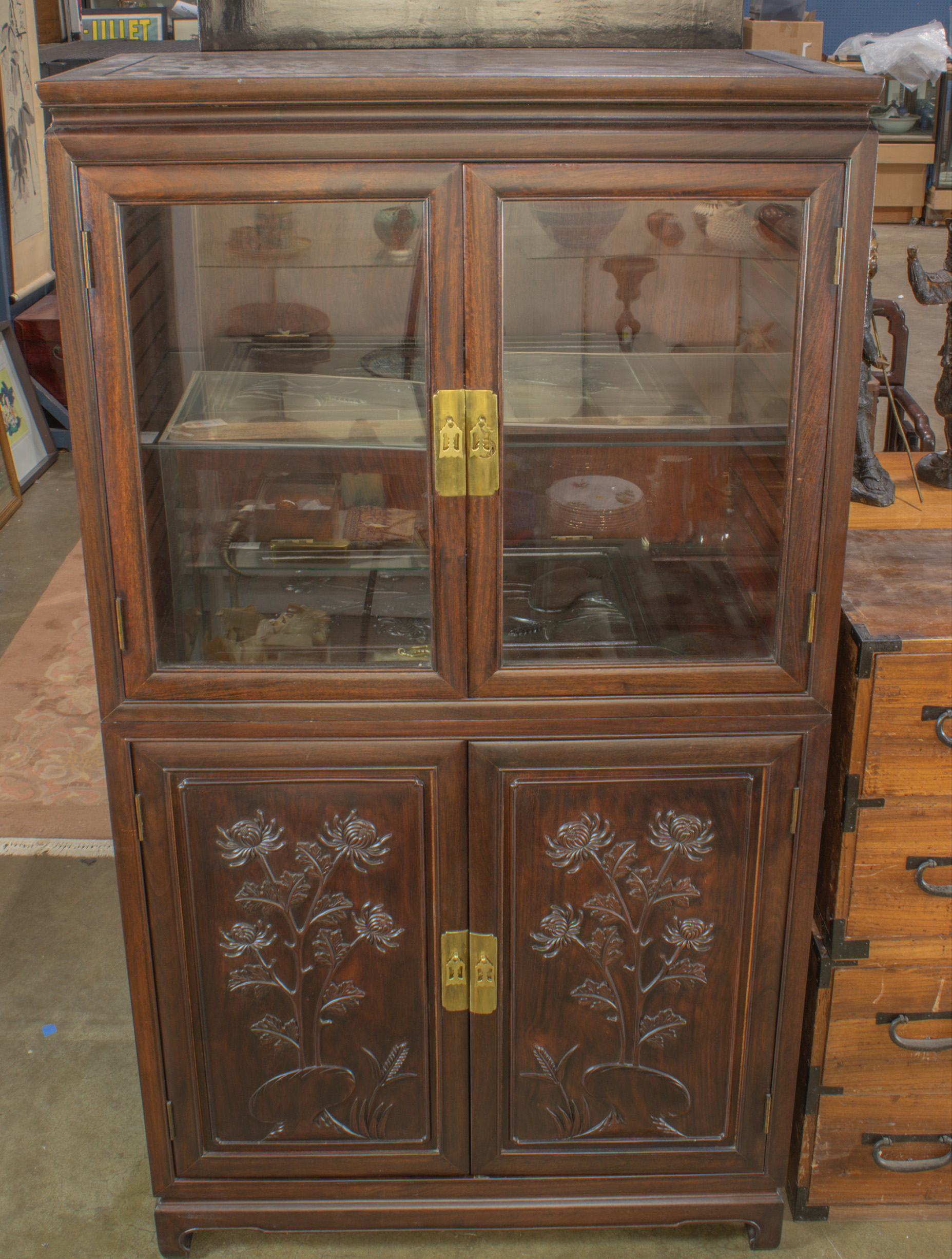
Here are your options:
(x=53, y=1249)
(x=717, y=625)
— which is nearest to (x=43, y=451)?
(x=53, y=1249)

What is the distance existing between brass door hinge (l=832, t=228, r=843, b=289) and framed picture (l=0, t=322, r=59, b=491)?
13.0 ft

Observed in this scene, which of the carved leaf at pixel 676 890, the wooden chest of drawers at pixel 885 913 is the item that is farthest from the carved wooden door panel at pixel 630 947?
the wooden chest of drawers at pixel 885 913

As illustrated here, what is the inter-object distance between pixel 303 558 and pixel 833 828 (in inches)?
32.9

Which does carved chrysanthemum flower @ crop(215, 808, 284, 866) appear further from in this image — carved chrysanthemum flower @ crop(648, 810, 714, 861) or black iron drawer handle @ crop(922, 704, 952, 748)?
black iron drawer handle @ crop(922, 704, 952, 748)

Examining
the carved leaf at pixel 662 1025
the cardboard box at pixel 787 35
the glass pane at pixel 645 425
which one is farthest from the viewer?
the cardboard box at pixel 787 35

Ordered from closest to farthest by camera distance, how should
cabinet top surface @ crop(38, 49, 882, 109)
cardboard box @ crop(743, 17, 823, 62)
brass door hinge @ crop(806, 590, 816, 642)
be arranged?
cabinet top surface @ crop(38, 49, 882, 109) < brass door hinge @ crop(806, 590, 816, 642) < cardboard box @ crop(743, 17, 823, 62)

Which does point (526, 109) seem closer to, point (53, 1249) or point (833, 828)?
point (833, 828)

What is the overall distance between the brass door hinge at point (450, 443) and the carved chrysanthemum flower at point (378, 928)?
1.99 ft

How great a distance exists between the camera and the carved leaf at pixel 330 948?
1.66 metres

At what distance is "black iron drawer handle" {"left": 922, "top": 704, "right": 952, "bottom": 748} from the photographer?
1578 mm

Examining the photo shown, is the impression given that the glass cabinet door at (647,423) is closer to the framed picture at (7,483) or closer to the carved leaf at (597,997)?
the carved leaf at (597,997)

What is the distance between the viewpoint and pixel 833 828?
167 centimetres

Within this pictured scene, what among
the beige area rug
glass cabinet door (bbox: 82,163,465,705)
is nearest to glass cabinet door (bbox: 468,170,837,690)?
glass cabinet door (bbox: 82,163,465,705)

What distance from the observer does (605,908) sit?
1649 millimetres
